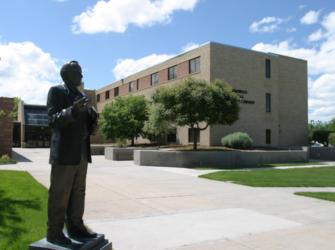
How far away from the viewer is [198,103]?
82.0 ft

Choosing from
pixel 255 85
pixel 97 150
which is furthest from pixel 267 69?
pixel 97 150

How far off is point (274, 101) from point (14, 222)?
3440cm

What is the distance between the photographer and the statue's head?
508cm

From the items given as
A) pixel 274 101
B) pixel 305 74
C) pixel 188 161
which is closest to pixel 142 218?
pixel 188 161

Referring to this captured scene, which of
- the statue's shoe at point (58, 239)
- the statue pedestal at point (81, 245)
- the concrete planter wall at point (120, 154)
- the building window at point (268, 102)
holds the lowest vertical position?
the statue pedestal at point (81, 245)

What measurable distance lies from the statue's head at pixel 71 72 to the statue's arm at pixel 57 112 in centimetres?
23

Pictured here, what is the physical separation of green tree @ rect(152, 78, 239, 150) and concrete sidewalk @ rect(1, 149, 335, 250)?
1172 centimetres

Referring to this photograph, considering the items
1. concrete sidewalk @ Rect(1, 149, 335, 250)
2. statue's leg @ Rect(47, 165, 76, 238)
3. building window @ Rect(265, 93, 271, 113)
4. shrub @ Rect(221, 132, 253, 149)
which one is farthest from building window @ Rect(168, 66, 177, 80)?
statue's leg @ Rect(47, 165, 76, 238)

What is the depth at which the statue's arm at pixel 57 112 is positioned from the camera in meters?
4.67

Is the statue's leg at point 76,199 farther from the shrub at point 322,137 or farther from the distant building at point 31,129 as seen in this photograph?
the distant building at point 31,129

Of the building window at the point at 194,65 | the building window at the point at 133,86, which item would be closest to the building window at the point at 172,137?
the building window at the point at 194,65

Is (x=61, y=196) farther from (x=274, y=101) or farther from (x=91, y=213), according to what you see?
(x=274, y=101)

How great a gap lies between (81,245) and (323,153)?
3375 cm

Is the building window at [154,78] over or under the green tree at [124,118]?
over
